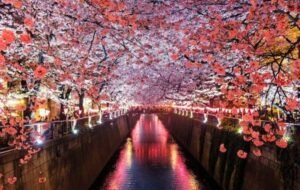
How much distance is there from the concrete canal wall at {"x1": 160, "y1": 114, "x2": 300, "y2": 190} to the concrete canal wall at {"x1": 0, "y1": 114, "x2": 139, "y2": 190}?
28.8 feet

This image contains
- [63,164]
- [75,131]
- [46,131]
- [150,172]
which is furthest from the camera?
[150,172]

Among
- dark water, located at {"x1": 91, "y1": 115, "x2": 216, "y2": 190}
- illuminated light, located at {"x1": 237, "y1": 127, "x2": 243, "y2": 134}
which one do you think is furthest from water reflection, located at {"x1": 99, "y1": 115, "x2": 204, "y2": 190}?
illuminated light, located at {"x1": 237, "y1": 127, "x2": 243, "y2": 134}

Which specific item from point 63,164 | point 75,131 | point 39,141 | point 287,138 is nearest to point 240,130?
point 287,138

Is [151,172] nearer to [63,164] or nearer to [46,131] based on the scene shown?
[63,164]

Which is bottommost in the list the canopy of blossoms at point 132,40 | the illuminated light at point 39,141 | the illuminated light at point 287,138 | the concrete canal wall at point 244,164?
the concrete canal wall at point 244,164

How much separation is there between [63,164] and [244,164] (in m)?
9.36

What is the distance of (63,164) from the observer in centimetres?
2250

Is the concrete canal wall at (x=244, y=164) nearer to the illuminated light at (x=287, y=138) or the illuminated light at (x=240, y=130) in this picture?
the illuminated light at (x=240, y=130)

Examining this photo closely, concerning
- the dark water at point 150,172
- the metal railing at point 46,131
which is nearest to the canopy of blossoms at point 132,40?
the metal railing at point 46,131

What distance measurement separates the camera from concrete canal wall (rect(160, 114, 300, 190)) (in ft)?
52.6

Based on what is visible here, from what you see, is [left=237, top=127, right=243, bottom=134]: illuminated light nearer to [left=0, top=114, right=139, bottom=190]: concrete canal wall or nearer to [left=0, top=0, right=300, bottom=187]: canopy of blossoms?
[left=0, top=0, right=300, bottom=187]: canopy of blossoms

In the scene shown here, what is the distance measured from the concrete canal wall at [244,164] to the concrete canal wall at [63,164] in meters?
8.76

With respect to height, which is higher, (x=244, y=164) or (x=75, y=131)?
(x=75, y=131)

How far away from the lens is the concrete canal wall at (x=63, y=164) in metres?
15.0
